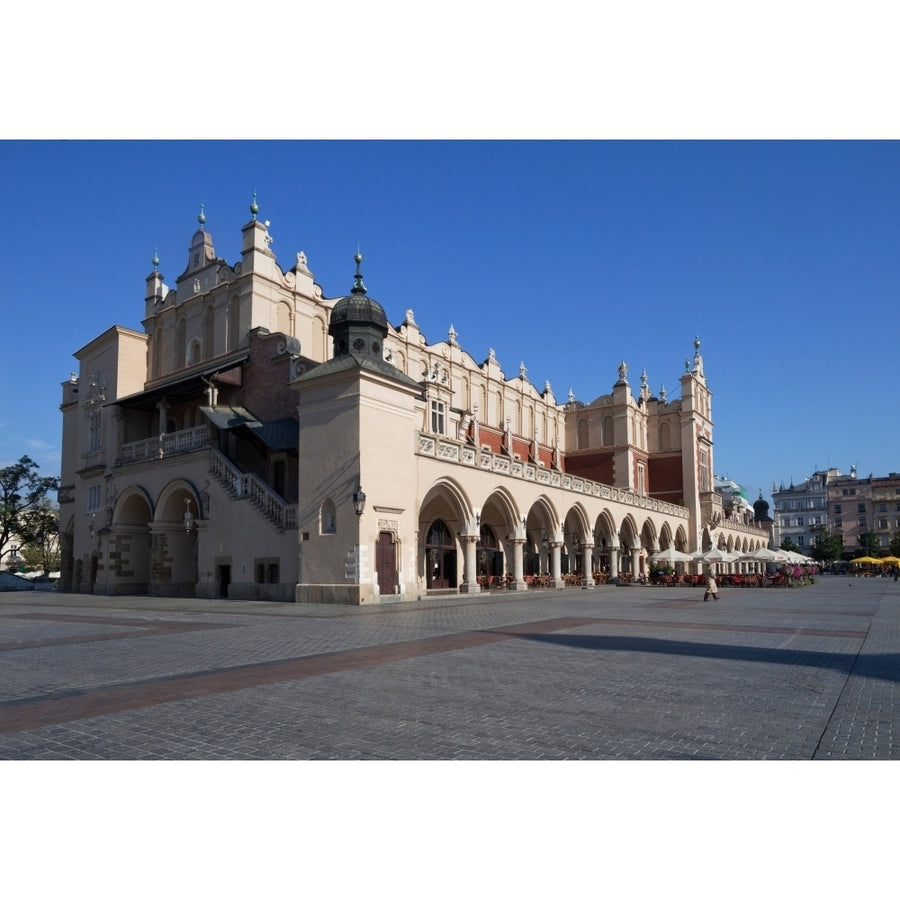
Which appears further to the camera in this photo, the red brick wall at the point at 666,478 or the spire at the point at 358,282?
the red brick wall at the point at 666,478

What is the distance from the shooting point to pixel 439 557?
36.8 m

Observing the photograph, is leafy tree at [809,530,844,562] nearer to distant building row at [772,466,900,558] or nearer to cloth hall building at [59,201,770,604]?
distant building row at [772,466,900,558]

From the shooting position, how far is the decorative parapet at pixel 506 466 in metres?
30.2

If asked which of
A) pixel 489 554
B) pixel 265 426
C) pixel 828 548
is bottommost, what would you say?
pixel 828 548

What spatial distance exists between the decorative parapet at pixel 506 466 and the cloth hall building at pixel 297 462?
0.36ft

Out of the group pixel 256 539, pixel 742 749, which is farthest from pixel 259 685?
pixel 256 539

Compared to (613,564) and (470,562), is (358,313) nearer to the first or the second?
(470,562)

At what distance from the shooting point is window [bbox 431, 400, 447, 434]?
39500 mm

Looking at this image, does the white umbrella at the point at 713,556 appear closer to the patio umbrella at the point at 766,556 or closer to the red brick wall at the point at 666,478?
the patio umbrella at the point at 766,556

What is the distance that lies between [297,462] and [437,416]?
10.6 metres

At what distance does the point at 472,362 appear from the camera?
1941 inches

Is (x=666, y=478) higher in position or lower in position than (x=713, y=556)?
higher

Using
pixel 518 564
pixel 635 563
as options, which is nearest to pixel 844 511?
pixel 635 563

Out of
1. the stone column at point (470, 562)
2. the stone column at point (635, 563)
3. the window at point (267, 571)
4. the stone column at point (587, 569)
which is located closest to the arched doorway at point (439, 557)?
the stone column at point (470, 562)
